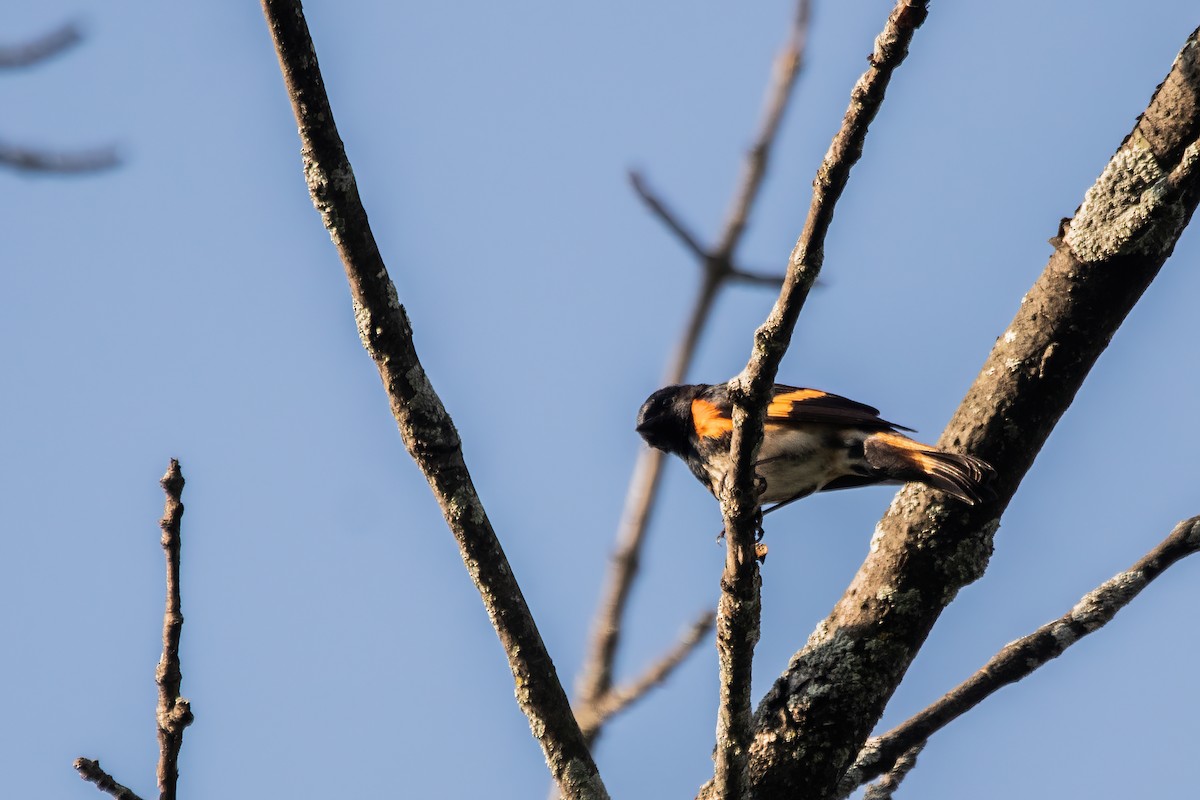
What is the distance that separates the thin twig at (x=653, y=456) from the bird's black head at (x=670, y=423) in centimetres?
189

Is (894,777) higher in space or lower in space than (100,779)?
higher

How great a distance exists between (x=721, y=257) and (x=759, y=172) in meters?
0.33

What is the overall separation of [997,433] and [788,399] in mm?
1773

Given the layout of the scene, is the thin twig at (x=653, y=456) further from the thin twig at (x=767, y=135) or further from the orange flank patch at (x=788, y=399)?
the orange flank patch at (x=788, y=399)

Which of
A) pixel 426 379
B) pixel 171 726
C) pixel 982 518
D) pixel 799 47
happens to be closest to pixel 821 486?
pixel 982 518

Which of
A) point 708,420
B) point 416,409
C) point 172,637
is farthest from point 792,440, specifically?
point 172,637

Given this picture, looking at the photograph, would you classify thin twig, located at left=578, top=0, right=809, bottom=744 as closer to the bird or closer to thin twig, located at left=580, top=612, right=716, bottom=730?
thin twig, located at left=580, top=612, right=716, bottom=730

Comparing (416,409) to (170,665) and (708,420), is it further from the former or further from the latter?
(708,420)

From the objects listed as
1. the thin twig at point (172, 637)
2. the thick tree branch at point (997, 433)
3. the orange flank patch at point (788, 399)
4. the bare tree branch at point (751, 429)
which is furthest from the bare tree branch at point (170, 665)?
the orange flank patch at point (788, 399)

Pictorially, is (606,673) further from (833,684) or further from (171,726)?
(171,726)

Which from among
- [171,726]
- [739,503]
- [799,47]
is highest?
[799,47]

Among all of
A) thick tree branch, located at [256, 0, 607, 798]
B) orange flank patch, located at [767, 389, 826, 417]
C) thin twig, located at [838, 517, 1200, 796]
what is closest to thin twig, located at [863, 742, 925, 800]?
thin twig, located at [838, 517, 1200, 796]

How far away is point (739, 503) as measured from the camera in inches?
121

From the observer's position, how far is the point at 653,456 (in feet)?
12.0
